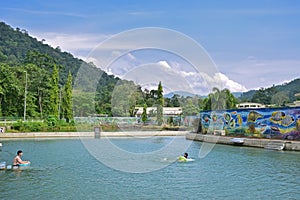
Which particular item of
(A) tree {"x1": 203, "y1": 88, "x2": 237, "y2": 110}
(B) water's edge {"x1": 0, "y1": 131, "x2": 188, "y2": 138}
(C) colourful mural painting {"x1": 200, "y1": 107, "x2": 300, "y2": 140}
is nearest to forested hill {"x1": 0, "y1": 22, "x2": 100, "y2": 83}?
(A) tree {"x1": 203, "y1": 88, "x2": 237, "y2": 110}

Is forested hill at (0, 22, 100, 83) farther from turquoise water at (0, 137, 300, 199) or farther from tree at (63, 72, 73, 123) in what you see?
turquoise water at (0, 137, 300, 199)

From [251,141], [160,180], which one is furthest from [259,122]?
[160,180]

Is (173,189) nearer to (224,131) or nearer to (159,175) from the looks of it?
(159,175)

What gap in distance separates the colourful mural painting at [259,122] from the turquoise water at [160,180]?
7019 mm

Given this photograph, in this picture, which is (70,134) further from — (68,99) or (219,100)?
(219,100)

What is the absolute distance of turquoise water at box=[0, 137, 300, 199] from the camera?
14.3 metres

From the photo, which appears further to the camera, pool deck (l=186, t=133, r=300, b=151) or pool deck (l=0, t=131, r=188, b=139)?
pool deck (l=0, t=131, r=188, b=139)

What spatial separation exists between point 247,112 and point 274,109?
11.5ft

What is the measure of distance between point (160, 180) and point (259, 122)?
19340mm

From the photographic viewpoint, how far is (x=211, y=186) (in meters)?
15.9

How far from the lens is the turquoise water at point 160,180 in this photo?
46.9 ft

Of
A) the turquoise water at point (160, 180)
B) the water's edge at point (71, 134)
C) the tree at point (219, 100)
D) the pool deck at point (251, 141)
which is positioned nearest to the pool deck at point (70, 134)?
the water's edge at point (71, 134)

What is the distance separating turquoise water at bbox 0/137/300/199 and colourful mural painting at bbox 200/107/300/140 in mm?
7019

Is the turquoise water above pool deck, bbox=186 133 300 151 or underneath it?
underneath
